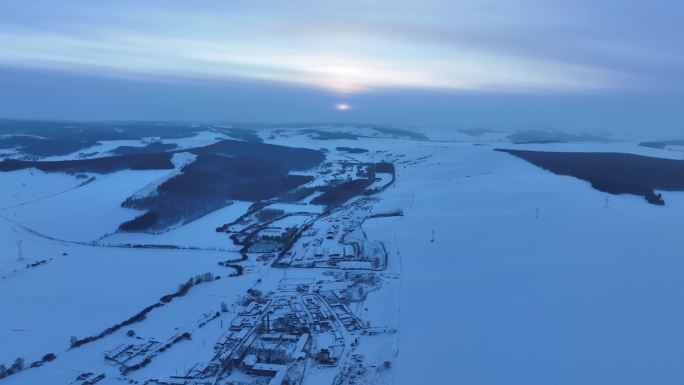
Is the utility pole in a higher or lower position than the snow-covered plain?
lower

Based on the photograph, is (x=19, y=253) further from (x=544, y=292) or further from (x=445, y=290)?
(x=544, y=292)

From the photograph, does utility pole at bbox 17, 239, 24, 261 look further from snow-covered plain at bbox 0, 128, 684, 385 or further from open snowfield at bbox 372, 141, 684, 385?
open snowfield at bbox 372, 141, 684, 385

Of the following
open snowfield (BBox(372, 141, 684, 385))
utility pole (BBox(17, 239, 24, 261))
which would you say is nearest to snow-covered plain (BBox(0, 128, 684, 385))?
open snowfield (BBox(372, 141, 684, 385))

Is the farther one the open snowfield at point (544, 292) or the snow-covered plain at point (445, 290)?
the snow-covered plain at point (445, 290)

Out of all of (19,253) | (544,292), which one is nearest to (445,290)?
(544,292)

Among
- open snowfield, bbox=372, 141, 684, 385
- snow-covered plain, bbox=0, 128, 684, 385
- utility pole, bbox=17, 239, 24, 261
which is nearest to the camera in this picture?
open snowfield, bbox=372, 141, 684, 385

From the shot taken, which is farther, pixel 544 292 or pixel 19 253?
pixel 19 253

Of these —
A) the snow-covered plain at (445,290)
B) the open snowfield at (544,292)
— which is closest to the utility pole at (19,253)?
the snow-covered plain at (445,290)

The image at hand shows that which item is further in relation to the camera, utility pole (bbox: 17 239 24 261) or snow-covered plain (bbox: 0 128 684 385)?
utility pole (bbox: 17 239 24 261)

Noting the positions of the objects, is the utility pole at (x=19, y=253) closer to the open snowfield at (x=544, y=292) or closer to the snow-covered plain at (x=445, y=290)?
the snow-covered plain at (x=445, y=290)
